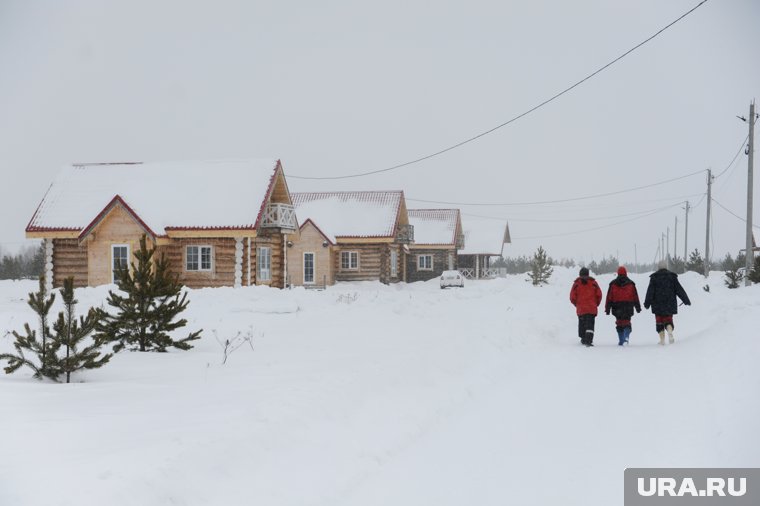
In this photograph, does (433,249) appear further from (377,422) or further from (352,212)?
(377,422)

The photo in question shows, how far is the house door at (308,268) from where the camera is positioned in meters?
38.9

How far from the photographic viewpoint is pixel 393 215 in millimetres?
42250

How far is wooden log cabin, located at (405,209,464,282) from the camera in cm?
5341

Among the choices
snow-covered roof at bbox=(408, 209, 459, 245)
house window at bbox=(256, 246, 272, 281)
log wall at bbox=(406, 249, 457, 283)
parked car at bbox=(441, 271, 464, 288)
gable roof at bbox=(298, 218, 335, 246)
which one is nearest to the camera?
house window at bbox=(256, 246, 272, 281)

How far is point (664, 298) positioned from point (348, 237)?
28972mm

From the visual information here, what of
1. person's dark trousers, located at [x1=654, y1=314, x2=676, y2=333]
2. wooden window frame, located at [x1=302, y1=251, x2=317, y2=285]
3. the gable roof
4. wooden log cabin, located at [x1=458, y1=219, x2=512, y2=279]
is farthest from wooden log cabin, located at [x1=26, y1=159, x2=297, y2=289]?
wooden log cabin, located at [x1=458, y1=219, x2=512, y2=279]

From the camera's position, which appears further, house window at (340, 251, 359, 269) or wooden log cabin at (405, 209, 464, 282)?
wooden log cabin at (405, 209, 464, 282)

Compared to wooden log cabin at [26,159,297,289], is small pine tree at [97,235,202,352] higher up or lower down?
lower down

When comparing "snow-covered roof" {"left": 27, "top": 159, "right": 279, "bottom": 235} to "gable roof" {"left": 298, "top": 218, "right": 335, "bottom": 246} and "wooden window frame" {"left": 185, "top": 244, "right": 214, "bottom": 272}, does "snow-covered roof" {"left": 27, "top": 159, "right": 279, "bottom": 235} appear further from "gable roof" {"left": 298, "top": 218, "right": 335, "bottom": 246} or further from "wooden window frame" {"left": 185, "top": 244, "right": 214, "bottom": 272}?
"gable roof" {"left": 298, "top": 218, "right": 335, "bottom": 246}

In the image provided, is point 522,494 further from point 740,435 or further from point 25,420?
point 25,420

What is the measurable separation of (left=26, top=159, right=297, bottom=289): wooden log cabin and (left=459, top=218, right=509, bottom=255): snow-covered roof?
3602 centimetres

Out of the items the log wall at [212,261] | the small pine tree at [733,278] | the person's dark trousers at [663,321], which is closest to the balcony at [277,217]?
Result: the log wall at [212,261]

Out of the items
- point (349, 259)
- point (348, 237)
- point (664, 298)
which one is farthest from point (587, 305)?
point (349, 259)

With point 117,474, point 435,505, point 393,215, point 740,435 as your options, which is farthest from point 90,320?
point 393,215
